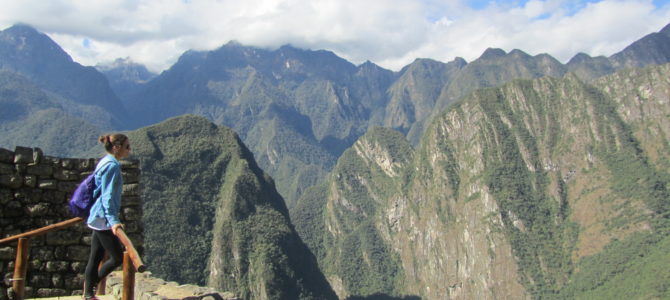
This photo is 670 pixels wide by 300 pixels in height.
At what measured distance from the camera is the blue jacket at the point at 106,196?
20.4 ft

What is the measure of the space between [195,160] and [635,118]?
86673 millimetres

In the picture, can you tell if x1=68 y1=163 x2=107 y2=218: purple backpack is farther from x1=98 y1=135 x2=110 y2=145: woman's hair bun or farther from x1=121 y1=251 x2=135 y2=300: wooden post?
x1=121 y1=251 x2=135 y2=300: wooden post

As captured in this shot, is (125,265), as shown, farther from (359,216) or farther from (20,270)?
(359,216)

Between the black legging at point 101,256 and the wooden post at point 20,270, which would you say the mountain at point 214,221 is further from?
the black legging at point 101,256

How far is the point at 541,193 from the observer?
10731 cm

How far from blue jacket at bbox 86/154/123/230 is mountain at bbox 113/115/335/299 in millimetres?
58120

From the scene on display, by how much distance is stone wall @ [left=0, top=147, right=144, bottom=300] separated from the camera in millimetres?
8891

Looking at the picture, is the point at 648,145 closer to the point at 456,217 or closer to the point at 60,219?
the point at 456,217

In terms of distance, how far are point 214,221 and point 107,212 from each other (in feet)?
225

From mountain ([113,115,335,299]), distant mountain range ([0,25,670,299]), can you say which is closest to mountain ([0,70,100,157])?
distant mountain range ([0,25,670,299])

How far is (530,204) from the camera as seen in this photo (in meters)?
107

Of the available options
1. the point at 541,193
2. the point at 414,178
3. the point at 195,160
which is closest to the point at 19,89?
the point at 195,160

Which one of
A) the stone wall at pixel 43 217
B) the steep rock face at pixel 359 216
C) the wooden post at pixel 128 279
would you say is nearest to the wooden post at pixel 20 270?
the wooden post at pixel 128 279

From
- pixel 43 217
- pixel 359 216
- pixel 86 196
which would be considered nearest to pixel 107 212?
pixel 86 196
